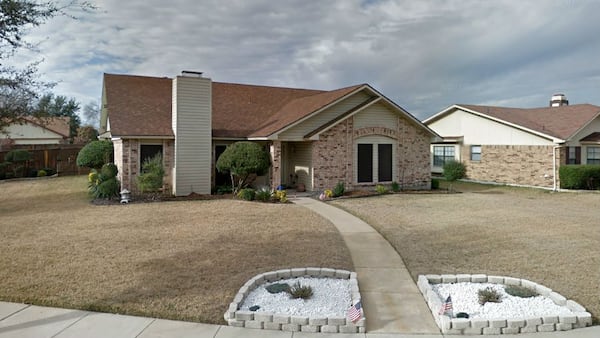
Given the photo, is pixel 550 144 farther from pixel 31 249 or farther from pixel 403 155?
pixel 31 249

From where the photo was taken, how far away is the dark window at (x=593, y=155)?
22552 mm

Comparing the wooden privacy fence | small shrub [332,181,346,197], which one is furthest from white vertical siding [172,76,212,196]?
the wooden privacy fence

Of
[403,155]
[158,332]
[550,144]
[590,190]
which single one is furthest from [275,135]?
[590,190]

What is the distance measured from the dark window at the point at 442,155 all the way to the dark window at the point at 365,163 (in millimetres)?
10435

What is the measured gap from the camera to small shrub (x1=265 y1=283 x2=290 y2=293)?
20.9 ft

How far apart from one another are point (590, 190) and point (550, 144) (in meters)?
2.93

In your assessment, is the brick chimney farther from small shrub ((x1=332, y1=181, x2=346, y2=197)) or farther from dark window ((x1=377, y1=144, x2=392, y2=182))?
small shrub ((x1=332, y1=181, x2=346, y2=197))

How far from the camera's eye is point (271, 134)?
1772 cm

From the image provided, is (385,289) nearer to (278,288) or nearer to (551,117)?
(278,288)

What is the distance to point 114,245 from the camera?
9.22 metres

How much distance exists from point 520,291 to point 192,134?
14402 mm

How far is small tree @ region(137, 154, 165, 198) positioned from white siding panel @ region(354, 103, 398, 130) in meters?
8.85

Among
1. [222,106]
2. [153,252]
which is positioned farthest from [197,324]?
[222,106]

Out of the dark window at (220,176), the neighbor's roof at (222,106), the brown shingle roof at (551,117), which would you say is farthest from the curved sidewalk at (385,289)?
the brown shingle roof at (551,117)
